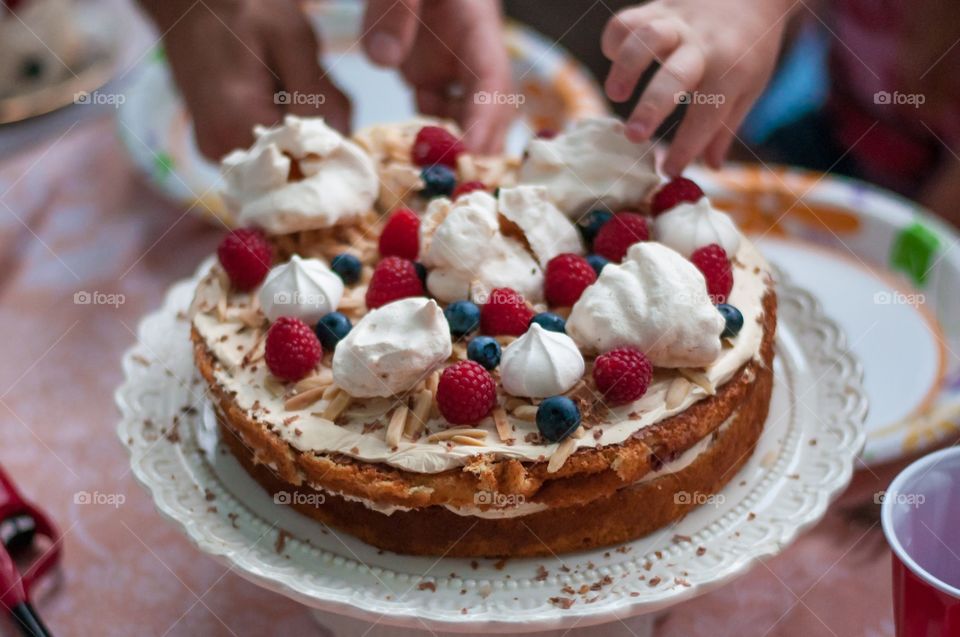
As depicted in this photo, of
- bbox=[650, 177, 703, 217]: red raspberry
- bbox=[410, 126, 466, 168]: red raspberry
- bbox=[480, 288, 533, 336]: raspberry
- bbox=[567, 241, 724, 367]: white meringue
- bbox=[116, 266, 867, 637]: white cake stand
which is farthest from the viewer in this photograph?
bbox=[410, 126, 466, 168]: red raspberry

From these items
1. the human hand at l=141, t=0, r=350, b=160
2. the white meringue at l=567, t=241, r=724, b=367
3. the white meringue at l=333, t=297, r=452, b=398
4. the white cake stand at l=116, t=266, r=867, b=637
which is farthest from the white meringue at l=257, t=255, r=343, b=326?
Answer: the human hand at l=141, t=0, r=350, b=160

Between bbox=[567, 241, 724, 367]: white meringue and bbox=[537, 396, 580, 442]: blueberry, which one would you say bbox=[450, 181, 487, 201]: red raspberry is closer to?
bbox=[567, 241, 724, 367]: white meringue

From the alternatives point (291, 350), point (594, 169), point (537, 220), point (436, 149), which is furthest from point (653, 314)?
point (436, 149)

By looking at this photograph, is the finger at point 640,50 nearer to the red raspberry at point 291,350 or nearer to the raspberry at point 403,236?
the raspberry at point 403,236

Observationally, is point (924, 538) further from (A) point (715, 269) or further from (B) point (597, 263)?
(B) point (597, 263)

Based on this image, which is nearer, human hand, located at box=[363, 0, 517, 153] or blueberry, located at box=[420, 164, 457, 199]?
blueberry, located at box=[420, 164, 457, 199]

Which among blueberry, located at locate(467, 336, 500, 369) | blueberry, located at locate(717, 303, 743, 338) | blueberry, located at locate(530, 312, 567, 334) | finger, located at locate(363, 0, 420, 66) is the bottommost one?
blueberry, located at locate(467, 336, 500, 369)

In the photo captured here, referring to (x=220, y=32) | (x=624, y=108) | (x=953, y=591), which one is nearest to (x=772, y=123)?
(x=624, y=108)

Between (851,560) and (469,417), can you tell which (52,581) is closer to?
(469,417)
